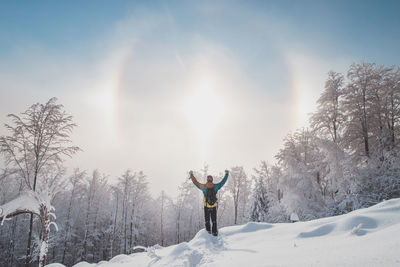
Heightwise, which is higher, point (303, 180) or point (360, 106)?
point (360, 106)

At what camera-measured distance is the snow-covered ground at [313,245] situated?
2.21m

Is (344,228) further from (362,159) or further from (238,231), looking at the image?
(362,159)

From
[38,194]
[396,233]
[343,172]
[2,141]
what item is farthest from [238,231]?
[2,141]

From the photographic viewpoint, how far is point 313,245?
3.20 m

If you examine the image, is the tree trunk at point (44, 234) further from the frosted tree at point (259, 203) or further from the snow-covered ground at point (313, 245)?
the frosted tree at point (259, 203)

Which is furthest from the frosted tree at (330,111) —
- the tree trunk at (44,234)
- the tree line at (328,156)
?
the tree trunk at (44,234)

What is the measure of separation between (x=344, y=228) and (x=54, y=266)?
908 centimetres

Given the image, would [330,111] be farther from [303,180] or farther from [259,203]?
[259,203]

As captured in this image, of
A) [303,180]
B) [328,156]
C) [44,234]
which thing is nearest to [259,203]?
[303,180]

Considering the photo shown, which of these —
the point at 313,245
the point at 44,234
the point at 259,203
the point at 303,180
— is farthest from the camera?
the point at 259,203

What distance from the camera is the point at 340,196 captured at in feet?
46.0

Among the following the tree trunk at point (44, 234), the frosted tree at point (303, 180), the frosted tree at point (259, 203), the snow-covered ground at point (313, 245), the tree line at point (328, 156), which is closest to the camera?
the snow-covered ground at point (313, 245)

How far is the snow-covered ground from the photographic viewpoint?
2.21m

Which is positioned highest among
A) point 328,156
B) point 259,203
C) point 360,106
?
point 360,106
